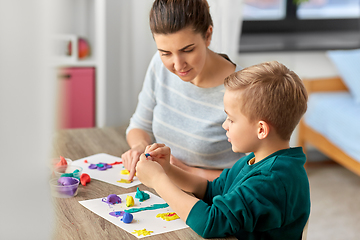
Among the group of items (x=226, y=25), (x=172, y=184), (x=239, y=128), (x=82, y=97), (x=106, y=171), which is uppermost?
(x=226, y=25)

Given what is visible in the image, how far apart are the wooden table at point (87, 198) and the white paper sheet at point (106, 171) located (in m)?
0.02

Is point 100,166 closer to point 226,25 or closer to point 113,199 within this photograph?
point 113,199

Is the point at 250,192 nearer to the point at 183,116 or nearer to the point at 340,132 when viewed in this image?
the point at 183,116

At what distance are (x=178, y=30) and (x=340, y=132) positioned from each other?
177 cm

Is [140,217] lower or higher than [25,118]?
lower

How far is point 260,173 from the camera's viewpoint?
768mm

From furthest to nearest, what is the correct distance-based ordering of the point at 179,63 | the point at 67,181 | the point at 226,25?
the point at 226,25 < the point at 179,63 < the point at 67,181

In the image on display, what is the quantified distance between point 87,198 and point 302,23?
103 inches

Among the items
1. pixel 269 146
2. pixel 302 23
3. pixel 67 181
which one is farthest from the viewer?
pixel 302 23

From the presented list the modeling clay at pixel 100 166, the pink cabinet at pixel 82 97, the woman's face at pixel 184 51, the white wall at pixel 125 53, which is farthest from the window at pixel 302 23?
the modeling clay at pixel 100 166

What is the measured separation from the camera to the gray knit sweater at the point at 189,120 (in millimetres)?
1168

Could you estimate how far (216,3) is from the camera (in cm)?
247

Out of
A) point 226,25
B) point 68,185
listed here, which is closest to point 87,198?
point 68,185

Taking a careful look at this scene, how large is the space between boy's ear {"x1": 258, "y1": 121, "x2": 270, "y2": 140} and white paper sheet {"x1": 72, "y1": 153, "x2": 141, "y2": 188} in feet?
1.24
